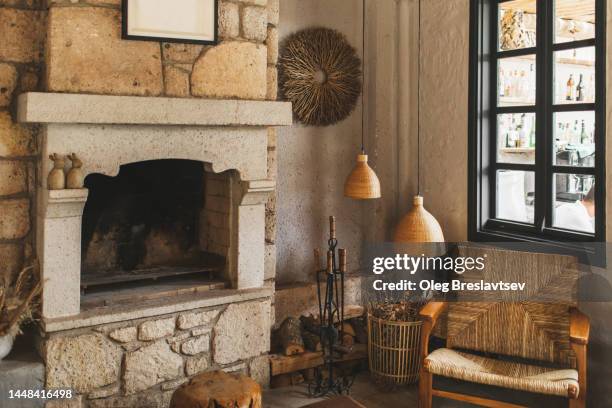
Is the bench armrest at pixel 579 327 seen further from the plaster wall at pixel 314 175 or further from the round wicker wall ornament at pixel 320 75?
the round wicker wall ornament at pixel 320 75

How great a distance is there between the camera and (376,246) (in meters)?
4.80

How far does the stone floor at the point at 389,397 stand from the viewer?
138 inches

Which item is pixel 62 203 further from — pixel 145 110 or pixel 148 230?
pixel 148 230

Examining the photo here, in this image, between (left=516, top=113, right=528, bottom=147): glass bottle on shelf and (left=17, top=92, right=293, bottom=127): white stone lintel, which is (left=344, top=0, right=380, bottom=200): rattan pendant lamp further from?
(left=516, top=113, right=528, bottom=147): glass bottle on shelf

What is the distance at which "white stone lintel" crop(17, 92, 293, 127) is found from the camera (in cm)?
294

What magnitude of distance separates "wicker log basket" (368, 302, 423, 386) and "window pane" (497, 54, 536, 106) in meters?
1.54

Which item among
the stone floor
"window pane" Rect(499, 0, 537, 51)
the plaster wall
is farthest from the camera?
the plaster wall

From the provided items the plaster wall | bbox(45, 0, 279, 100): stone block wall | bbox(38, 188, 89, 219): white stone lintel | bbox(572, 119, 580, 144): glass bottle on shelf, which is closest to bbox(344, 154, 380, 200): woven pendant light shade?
the plaster wall

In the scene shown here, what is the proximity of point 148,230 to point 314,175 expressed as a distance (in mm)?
1364

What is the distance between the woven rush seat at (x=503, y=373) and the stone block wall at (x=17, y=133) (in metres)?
2.24

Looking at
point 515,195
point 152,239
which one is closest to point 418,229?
point 515,195

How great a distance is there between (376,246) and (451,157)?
91 centimetres

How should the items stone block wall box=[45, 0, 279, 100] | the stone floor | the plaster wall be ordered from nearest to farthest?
1. stone block wall box=[45, 0, 279, 100]
2. the stone floor
3. the plaster wall

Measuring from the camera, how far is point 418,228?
397 cm
